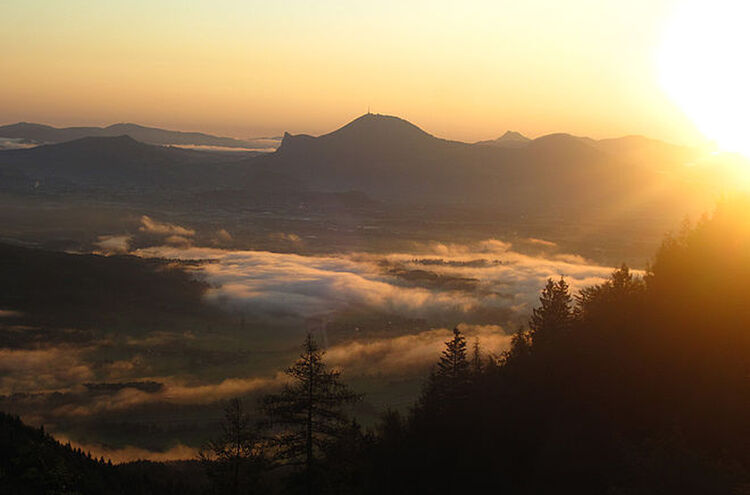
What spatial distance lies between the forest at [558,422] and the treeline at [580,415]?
8cm

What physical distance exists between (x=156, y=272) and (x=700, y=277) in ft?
509

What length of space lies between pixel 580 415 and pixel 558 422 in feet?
3.92

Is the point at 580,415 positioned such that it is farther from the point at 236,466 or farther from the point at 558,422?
the point at 236,466

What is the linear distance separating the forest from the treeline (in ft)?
0.25

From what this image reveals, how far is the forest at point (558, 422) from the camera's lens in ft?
66.3

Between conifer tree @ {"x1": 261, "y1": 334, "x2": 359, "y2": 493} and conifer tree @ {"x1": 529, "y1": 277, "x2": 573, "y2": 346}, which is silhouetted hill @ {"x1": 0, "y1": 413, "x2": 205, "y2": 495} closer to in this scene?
conifer tree @ {"x1": 261, "y1": 334, "x2": 359, "y2": 493}

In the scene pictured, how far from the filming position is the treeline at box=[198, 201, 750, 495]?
2023cm

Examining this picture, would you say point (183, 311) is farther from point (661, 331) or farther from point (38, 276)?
point (661, 331)

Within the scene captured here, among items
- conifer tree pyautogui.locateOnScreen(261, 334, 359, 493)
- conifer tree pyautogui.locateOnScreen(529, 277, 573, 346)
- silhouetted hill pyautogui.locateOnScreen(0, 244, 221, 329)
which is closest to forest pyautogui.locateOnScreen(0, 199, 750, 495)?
conifer tree pyautogui.locateOnScreen(261, 334, 359, 493)

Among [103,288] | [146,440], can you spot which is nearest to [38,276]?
[103,288]

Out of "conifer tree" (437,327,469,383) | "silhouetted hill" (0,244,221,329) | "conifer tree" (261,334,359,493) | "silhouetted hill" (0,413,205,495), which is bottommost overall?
"silhouetted hill" (0,244,221,329)

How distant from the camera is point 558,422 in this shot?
2678 centimetres

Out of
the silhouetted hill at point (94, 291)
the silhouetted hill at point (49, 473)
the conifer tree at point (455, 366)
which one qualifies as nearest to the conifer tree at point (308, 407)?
the silhouetted hill at point (49, 473)

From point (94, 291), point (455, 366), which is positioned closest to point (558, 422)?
point (455, 366)
